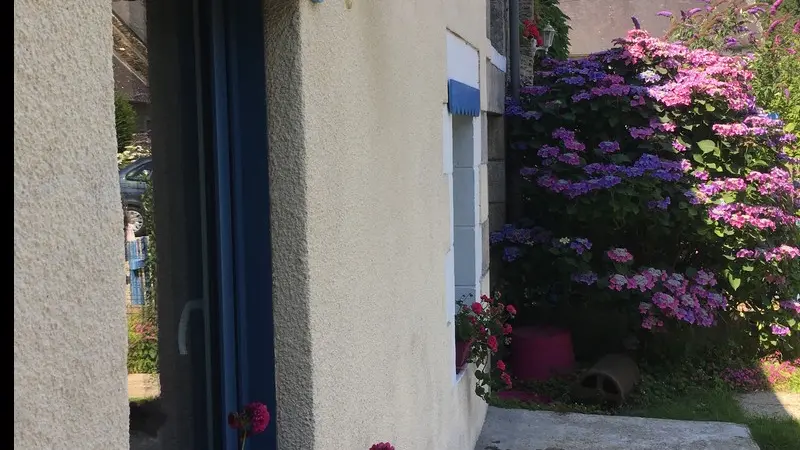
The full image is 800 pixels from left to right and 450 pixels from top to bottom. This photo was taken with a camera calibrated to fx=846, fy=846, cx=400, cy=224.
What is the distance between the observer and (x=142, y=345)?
5.22 feet

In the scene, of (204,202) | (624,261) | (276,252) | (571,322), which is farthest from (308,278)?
(571,322)

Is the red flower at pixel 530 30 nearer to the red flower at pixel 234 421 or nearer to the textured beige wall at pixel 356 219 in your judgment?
the textured beige wall at pixel 356 219

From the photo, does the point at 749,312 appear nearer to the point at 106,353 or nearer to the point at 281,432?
the point at 281,432

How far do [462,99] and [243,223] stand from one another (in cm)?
225

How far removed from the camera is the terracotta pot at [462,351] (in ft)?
14.1

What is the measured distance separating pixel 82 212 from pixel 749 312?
6771mm

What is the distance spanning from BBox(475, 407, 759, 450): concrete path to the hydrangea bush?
1.48 meters

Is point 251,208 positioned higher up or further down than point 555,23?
further down

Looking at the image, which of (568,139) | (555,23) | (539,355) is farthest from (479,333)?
(555,23)

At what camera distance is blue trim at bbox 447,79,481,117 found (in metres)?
3.64

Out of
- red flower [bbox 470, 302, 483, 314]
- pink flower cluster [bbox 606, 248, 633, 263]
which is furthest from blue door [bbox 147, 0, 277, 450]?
pink flower cluster [bbox 606, 248, 633, 263]

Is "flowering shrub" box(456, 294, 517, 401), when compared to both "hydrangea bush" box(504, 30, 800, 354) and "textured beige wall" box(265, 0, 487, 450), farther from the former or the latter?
"hydrangea bush" box(504, 30, 800, 354)

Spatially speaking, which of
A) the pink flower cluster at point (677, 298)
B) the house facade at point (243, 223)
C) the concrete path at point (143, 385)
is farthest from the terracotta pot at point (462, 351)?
the concrete path at point (143, 385)

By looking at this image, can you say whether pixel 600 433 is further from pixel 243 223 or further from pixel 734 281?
pixel 243 223
